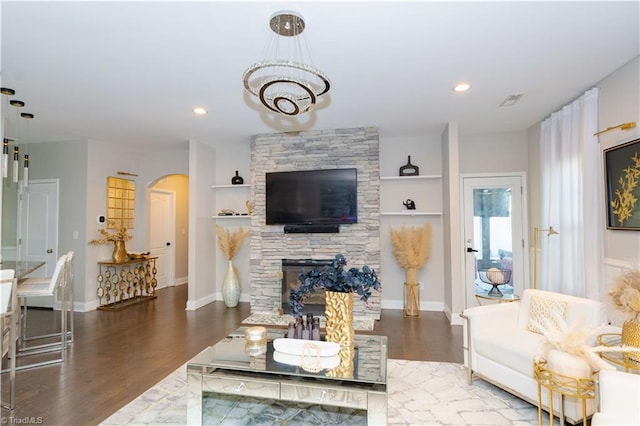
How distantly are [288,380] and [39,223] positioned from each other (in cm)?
580

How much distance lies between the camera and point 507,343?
2.54 m

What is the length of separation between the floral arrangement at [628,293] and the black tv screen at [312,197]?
3.09 m

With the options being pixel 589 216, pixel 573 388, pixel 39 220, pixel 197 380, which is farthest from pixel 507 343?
pixel 39 220

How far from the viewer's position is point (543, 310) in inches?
109

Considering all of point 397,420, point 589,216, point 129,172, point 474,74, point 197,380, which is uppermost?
point 474,74

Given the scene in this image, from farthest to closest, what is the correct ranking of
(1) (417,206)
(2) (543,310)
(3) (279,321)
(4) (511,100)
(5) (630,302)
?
(1) (417,206)
(3) (279,321)
(4) (511,100)
(2) (543,310)
(5) (630,302)

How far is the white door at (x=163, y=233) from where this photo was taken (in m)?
7.10

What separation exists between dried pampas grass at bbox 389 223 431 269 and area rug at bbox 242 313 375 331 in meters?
1.05

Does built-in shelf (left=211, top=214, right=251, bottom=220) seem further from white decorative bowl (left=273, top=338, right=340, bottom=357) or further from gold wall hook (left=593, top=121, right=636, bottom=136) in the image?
gold wall hook (left=593, top=121, right=636, bottom=136)

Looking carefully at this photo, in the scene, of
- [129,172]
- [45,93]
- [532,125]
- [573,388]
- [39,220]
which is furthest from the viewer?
[129,172]

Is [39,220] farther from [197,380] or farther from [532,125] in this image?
[532,125]

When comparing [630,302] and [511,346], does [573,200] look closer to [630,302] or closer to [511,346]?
[630,302]

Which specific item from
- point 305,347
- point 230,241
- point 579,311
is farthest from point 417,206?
point 305,347

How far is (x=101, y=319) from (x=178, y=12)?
14.6 ft
